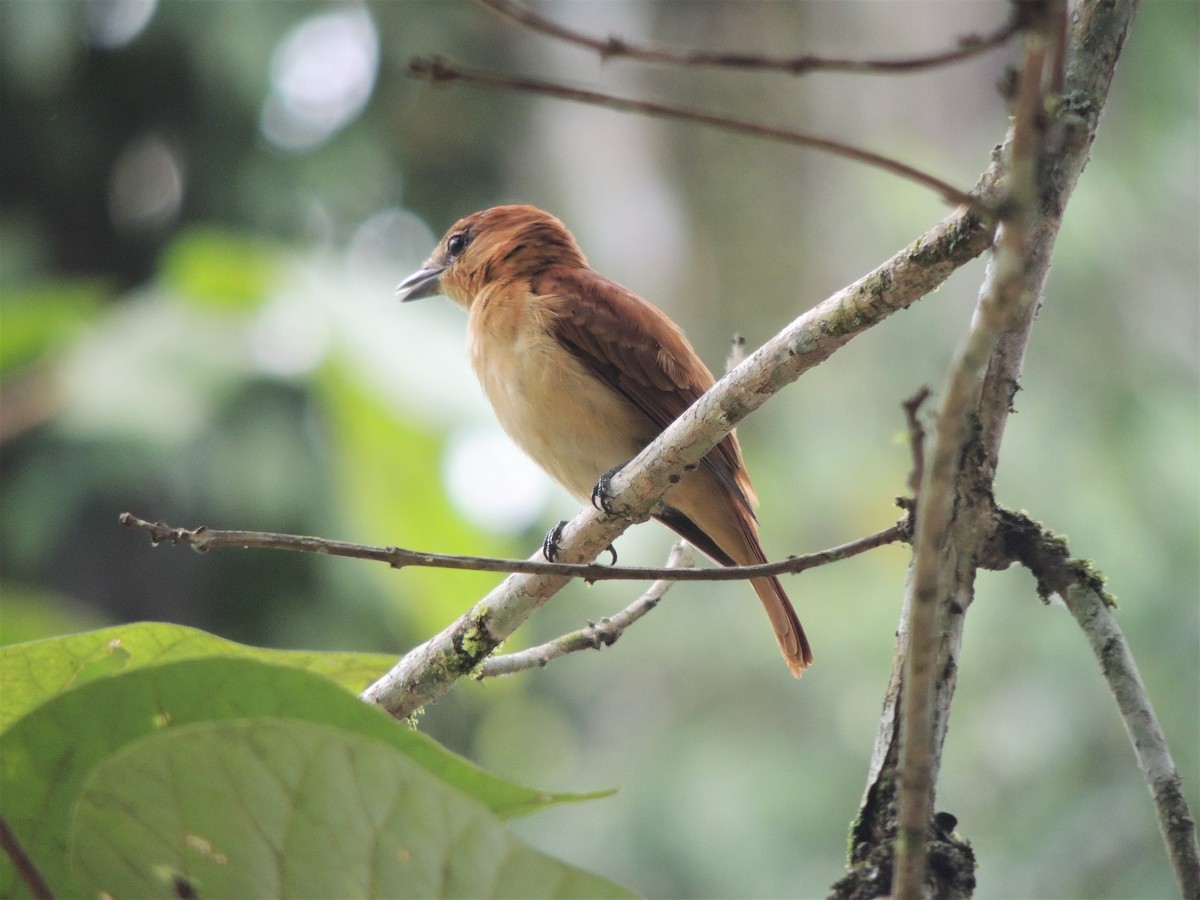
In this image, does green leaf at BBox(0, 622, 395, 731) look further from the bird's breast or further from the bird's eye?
the bird's eye

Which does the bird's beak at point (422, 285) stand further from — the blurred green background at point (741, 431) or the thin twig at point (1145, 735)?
the thin twig at point (1145, 735)

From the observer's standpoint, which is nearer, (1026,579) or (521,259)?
(521,259)

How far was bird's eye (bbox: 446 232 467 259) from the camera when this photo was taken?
4133 mm

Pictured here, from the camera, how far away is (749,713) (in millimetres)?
8109

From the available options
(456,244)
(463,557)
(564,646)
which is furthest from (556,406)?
(463,557)

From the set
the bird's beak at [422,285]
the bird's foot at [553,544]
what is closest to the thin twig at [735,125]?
the bird's foot at [553,544]

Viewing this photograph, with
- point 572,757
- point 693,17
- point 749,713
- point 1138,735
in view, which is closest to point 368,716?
point 1138,735

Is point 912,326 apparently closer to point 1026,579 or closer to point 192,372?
point 1026,579

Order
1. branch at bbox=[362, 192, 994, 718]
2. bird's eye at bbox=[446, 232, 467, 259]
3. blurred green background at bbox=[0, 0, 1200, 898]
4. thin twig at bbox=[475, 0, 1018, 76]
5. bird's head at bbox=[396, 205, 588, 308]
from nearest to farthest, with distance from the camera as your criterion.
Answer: thin twig at bbox=[475, 0, 1018, 76], branch at bbox=[362, 192, 994, 718], bird's head at bbox=[396, 205, 588, 308], bird's eye at bbox=[446, 232, 467, 259], blurred green background at bbox=[0, 0, 1200, 898]

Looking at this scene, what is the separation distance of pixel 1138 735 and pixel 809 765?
641cm

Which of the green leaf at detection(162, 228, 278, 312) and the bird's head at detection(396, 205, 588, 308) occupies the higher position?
the bird's head at detection(396, 205, 588, 308)

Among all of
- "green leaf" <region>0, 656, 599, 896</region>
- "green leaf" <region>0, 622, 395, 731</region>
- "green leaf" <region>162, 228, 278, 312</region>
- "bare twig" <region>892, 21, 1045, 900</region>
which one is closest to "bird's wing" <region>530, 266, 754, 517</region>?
"green leaf" <region>162, 228, 278, 312</region>

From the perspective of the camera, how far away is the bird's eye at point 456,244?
13.6ft

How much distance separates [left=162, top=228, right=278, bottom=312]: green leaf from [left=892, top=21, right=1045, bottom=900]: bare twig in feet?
10.6
